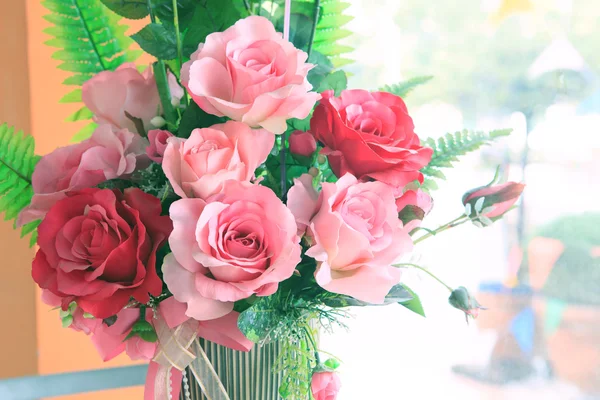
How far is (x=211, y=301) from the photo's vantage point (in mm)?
426

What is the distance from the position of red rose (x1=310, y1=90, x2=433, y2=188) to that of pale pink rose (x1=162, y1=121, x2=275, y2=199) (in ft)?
0.22

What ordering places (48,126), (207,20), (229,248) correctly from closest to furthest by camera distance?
1. (229,248)
2. (207,20)
3. (48,126)

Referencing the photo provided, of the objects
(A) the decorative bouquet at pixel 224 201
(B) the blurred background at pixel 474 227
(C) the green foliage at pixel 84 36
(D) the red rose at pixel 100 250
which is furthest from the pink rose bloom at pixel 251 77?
(B) the blurred background at pixel 474 227

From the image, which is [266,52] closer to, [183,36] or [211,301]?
[183,36]

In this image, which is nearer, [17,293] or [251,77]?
[251,77]

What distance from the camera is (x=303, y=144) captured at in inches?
19.1

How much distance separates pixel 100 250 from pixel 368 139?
0.78 ft

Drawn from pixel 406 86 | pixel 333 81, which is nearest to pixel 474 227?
pixel 406 86

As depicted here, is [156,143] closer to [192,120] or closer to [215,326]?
[192,120]

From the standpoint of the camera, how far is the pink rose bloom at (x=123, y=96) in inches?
20.7

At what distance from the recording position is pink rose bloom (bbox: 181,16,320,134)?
43 centimetres

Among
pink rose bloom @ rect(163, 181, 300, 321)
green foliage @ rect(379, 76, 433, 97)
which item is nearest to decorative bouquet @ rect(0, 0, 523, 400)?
pink rose bloom @ rect(163, 181, 300, 321)

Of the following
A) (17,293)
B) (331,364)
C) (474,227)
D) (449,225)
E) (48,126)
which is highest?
(449,225)

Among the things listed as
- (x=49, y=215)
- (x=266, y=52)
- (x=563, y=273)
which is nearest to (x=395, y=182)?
(x=266, y=52)
